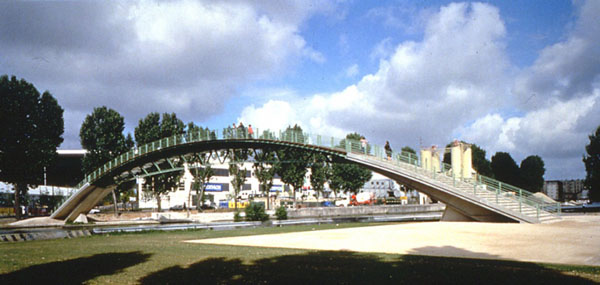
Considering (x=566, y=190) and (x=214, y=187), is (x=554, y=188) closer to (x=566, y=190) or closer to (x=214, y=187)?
(x=566, y=190)

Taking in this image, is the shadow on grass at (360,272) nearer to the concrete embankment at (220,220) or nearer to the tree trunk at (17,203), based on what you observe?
the concrete embankment at (220,220)

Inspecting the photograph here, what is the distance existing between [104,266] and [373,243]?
10.9 m

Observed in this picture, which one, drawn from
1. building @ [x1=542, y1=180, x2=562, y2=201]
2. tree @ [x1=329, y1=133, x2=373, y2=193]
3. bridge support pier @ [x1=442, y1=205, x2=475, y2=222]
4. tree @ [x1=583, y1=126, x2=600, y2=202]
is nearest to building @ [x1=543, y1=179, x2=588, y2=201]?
building @ [x1=542, y1=180, x2=562, y2=201]

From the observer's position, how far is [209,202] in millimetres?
97812

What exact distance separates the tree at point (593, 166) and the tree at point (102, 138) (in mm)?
74622

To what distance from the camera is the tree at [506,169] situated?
108 meters

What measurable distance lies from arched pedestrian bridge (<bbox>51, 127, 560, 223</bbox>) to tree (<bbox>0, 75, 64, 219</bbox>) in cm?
814

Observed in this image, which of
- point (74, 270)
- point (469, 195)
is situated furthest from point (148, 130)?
point (74, 270)

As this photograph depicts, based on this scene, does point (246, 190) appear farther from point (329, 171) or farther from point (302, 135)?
point (302, 135)

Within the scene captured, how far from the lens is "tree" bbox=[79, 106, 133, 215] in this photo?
217ft

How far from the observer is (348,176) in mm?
84500

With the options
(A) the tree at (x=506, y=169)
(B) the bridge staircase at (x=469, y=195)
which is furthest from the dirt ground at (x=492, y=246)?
(A) the tree at (x=506, y=169)

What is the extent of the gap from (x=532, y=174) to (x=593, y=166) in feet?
134

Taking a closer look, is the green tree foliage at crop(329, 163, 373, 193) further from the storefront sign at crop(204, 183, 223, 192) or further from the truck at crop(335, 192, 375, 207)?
the storefront sign at crop(204, 183, 223, 192)
